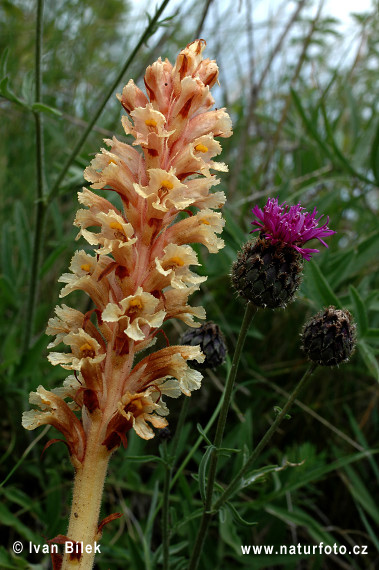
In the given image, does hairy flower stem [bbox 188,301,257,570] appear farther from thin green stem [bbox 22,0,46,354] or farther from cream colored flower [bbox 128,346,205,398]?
thin green stem [bbox 22,0,46,354]

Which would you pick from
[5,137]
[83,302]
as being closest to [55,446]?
[83,302]

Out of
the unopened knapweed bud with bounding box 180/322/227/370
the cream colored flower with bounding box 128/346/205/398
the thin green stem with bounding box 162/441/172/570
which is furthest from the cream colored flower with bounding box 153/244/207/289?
the thin green stem with bounding box 162/441/172/570

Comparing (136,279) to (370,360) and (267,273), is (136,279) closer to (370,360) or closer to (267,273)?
(267,273)

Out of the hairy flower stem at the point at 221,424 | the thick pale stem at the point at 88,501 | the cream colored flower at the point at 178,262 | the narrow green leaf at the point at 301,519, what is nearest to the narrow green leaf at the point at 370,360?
the hairy flower stem at the point at 221,424

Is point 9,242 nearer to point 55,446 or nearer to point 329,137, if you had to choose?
point 55,446

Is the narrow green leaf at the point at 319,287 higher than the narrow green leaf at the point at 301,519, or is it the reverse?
the narrow green leaf at the point at 319,287

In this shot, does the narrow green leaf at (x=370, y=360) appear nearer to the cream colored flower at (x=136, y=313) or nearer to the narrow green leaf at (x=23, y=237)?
the cream colored flower at (x=136, y=313)

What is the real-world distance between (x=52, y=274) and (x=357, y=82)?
354 centimetres

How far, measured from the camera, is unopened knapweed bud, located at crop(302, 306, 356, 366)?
1.73 m

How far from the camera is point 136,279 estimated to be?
4.75ft

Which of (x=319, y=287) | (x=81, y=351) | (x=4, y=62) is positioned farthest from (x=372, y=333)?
(x=4, y=62)

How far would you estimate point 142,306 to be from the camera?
4.55ft

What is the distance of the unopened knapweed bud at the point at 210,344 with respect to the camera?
194 centimetres

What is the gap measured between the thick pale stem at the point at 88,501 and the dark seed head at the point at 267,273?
612mm
